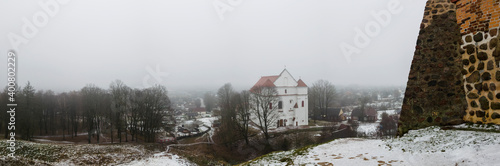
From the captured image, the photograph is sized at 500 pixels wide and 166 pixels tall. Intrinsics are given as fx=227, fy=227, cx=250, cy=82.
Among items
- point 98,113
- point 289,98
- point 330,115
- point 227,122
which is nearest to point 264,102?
point 227,122

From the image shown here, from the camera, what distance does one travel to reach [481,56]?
15.8 feet

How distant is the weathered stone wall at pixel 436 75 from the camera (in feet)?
18.6

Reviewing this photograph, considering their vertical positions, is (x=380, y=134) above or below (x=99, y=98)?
below

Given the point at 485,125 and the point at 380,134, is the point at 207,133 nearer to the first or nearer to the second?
the point at 380,134

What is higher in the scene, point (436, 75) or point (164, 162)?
point (436, 75)

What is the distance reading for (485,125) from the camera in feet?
15.6

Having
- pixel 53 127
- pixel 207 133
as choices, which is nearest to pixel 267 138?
pixel 207 133

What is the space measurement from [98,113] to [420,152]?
30889 mm

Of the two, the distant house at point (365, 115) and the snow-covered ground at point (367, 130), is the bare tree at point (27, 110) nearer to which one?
the snow-covered ground at point (367, 130)

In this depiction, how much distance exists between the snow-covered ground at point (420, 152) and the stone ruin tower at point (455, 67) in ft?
1.67

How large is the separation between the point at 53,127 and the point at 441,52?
42.8 m

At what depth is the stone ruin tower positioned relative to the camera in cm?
462

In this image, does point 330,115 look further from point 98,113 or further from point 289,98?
point 98,113

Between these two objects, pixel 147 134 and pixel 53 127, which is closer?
pixel 147 134
